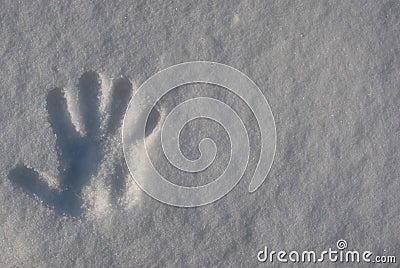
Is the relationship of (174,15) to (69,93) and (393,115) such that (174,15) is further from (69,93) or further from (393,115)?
(393,115)

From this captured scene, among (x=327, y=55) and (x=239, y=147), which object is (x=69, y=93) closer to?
(x=239, y=147)

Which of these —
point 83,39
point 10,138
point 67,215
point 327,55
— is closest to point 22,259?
point 67,215

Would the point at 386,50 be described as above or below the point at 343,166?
above

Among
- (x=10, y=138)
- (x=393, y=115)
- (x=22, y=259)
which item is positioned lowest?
(x=22, y=259)

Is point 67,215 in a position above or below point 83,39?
below

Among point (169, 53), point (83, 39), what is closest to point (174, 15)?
point (169, 53)
